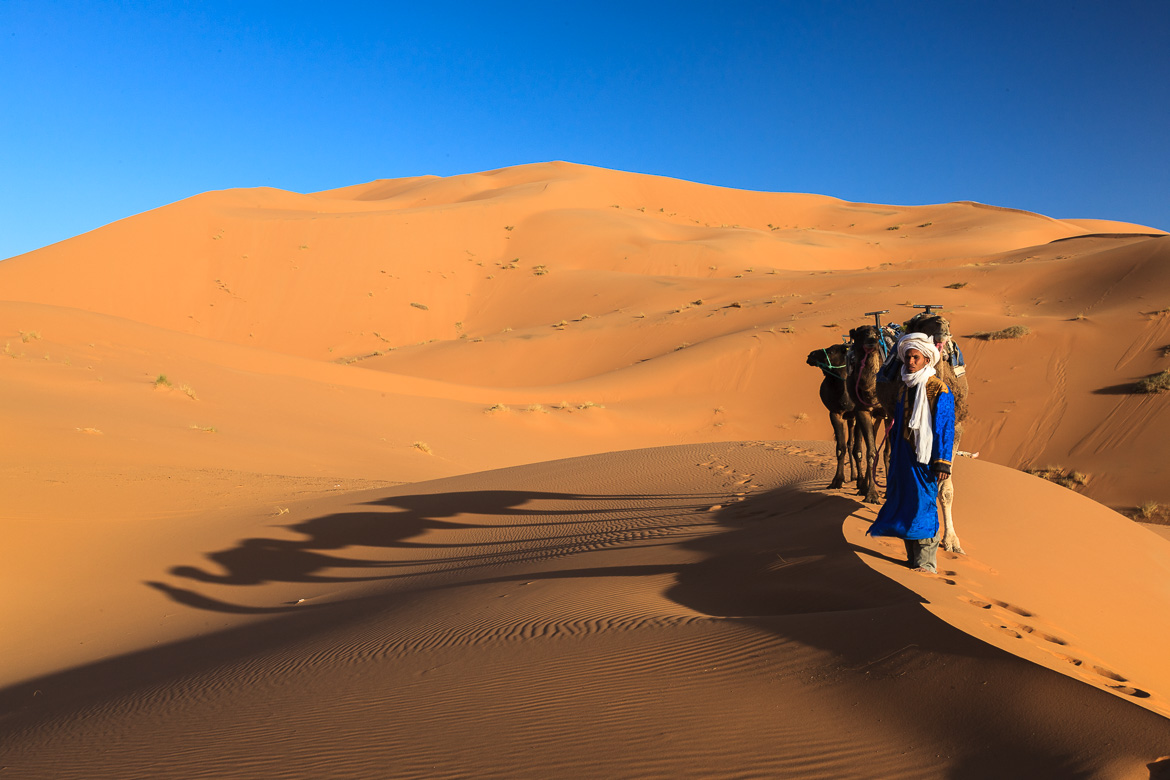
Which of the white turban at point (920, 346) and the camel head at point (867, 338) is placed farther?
the camel head at point (867, 338)

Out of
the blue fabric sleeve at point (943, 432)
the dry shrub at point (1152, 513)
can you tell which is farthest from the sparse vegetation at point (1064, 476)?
the blue fabric sleeve at point (943, 432)

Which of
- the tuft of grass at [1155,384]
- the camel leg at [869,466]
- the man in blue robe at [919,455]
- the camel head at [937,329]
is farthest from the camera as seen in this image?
the tuft of grass at [1155,384]

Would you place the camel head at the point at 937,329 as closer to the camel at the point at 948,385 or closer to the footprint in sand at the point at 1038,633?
the camel at the point at 948,385

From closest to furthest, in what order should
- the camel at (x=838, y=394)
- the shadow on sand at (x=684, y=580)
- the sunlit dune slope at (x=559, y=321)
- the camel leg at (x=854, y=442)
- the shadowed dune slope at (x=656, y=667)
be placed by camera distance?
the shadowed dune slope at (x=656, y=667) → the shadow on sand at (x=684, y=580) → the camel leg at (x=854, y=442) → the camel at (x=838, y=394) → the sunlit dune slope at (x=559, y=321)

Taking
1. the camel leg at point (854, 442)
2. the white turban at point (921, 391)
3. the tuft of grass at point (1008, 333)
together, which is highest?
the tuft of grass at point (1008, 333)

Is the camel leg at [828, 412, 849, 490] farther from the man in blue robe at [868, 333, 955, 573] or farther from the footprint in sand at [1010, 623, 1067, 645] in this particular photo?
the footprint in sand at [1010, 623, 1067, 645]

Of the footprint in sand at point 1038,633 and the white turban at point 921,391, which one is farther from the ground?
the white turban at point 921,391

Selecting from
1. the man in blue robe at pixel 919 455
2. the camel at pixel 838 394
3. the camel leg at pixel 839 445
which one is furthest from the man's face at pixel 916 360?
the camel leg at pixel 839 445

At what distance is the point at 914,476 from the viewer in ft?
18.4

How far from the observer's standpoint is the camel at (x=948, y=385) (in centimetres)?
602

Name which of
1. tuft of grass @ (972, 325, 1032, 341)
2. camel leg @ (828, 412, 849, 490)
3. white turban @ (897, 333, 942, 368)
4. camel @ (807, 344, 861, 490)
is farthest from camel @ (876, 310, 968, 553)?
tuft of grass @ (972, 325, 1032, 341)

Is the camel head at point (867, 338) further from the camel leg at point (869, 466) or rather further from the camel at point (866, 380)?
the camel leg at point (869, 466)

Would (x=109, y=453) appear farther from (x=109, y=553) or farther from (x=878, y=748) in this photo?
(x=878, y=748)

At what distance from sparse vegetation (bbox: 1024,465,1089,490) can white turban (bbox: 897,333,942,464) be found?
11311mm
